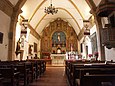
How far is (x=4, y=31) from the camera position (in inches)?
354

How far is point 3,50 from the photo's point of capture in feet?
29.0

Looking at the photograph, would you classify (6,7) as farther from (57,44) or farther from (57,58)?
(57,44)

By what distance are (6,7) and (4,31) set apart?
149cm

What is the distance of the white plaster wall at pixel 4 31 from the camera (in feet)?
27.9

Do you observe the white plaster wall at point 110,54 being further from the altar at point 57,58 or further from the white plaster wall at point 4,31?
the altar at point 57,58

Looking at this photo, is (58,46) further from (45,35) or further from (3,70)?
(3,70)

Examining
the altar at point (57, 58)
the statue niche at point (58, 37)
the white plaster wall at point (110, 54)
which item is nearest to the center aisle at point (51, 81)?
the white plaster wall at point (110, 54)

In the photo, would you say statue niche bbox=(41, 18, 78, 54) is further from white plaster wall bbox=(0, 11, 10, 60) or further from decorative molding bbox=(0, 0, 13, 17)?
white plaster wall bbox=(0, 11, 10, 60)

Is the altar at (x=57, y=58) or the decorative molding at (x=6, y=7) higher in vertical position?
the decorative molding at (x=6, y=7)

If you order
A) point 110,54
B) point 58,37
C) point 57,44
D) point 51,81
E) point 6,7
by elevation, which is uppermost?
point 6,7

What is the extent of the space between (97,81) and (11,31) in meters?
8.62

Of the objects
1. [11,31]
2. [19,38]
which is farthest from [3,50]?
[19,38]

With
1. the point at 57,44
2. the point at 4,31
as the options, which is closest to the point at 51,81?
the point at 4,31

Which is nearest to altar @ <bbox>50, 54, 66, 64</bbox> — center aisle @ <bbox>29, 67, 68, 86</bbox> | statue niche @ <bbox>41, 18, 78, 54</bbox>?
statue niche @ <bbox>41, 18, 78, 54</bbox>
